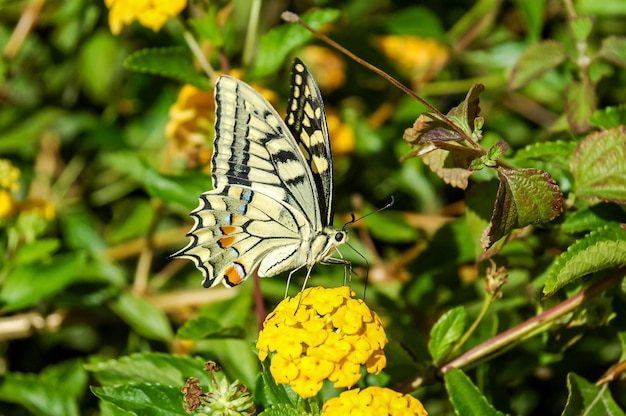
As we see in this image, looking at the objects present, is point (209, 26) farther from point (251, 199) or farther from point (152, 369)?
point (152, 369)

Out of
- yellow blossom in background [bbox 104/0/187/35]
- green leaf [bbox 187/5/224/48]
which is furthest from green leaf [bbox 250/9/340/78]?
yellow blossom in background [bbox 104/0/187/35]

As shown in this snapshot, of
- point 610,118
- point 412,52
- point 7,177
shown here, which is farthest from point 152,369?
point 412,52

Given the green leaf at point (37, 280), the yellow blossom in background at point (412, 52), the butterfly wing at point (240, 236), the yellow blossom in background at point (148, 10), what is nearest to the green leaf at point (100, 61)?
the yellow blossom in background at point (148, 10)

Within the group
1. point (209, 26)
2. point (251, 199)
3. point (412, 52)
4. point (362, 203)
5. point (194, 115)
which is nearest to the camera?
point (251, 199)

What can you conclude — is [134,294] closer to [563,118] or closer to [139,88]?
[139,88]

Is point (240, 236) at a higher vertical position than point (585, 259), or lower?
lower

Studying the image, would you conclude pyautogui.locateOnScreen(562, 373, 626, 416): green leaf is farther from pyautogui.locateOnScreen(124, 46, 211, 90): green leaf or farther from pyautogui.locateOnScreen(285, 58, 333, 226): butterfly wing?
pyautogui.locateOnScreen(124, 46, 211, 90): green leaf
